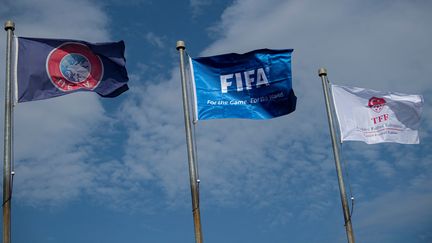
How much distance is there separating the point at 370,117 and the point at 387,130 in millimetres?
881

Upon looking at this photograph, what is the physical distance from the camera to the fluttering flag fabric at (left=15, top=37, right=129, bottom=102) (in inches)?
839

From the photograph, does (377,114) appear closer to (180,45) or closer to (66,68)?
(180,45)

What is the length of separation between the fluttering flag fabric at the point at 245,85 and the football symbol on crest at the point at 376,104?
3.71m

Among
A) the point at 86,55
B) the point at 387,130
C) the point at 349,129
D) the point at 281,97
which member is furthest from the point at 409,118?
the point at 86,55

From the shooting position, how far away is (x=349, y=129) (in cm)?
2439

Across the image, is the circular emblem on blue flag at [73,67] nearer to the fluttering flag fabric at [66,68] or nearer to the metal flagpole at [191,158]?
the fluttering flag fabric at [66,68]

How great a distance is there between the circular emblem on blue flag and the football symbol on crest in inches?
446

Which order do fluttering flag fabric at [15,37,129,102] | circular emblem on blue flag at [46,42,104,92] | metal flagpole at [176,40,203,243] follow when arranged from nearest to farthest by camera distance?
metal flagpole at [176,40,203,243]
fluttering flag fabric at [15,37,129,102]
circular emblem on blue flag at [46,42,104,92]

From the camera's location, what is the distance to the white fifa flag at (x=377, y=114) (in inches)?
967

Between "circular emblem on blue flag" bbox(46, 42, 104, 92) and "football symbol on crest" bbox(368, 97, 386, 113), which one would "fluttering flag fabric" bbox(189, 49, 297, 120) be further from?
"circular emblem on blue flag" bbox(46, 42, 104, 92)

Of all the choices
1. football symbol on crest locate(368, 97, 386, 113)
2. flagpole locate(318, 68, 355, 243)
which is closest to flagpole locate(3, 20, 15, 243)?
flagpole locate(318, 68, 355, 243)

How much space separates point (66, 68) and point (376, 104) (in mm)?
12888

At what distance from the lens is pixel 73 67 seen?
22625 mm

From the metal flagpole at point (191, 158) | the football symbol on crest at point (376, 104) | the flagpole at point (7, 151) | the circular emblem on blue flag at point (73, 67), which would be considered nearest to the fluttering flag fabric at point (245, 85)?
the metal flagpole at point (191, 158)
